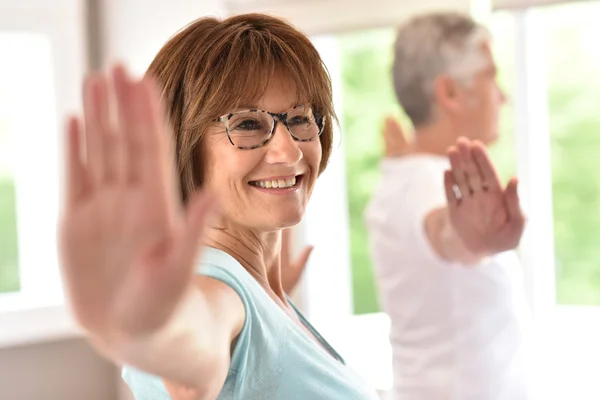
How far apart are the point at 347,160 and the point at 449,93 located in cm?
58

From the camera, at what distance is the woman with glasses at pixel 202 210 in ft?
1.83

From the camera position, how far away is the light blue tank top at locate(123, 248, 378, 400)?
0.79m

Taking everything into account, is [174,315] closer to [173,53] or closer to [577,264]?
[173,53]

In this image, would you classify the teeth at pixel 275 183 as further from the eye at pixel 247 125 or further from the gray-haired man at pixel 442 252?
the gray-haired man at pixel 442 252

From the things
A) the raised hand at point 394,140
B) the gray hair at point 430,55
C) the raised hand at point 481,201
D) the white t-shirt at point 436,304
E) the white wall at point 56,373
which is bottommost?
the white wall at point 56,373

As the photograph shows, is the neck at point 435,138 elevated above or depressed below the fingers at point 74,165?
below

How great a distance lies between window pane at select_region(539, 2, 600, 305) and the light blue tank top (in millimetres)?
1344

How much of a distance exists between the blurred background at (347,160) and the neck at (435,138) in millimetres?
217

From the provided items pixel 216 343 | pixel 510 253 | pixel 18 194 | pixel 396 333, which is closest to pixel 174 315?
pixel 216 343

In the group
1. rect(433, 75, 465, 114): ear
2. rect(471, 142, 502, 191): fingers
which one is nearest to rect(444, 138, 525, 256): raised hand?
rect(471, 142, 502, 191): fingers

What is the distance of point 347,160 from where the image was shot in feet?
8.00

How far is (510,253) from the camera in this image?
6.22ft

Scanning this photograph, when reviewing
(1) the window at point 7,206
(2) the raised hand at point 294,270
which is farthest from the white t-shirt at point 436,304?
(1) the window at point 7,206

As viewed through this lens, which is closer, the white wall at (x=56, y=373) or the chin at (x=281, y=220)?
the chin at (x=281, y=220)
